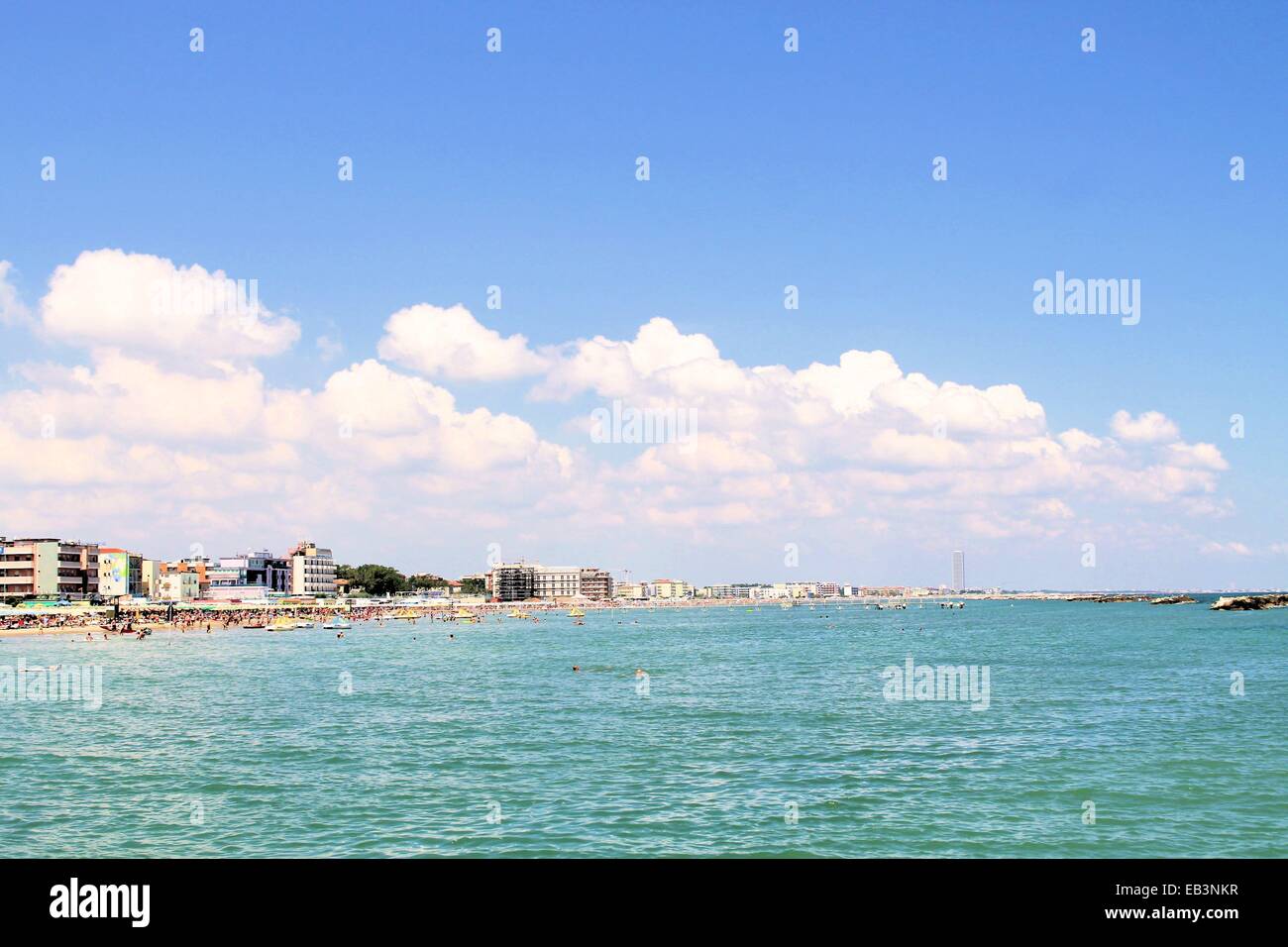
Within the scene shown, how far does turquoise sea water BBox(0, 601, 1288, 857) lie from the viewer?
83.3 ft

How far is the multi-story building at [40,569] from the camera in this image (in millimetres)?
181500

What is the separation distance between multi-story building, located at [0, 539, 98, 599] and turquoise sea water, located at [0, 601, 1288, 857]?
131 metres

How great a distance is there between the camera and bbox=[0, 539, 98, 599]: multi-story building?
182 metres

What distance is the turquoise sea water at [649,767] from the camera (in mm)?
25375

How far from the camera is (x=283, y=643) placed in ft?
397

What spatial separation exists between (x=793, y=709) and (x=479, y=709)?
16.0 m

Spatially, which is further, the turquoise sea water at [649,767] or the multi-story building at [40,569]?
the multi-story building at [40,569]

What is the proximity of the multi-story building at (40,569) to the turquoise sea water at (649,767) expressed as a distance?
429 ft

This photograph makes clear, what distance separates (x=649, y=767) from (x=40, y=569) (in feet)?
606

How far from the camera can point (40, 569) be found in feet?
601

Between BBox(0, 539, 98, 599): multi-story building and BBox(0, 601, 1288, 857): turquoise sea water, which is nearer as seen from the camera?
BBox(0, 601, 1288, 857): turquoise sea water

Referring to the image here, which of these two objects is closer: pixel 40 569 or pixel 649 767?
pixel 649 767
